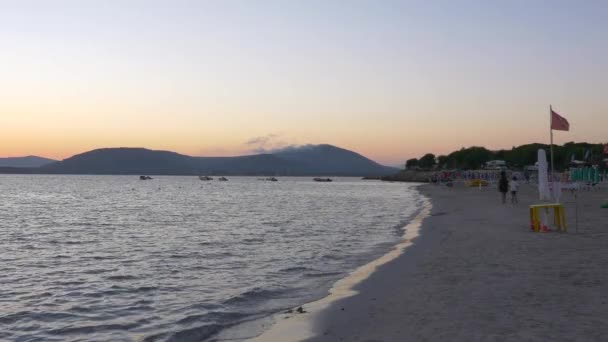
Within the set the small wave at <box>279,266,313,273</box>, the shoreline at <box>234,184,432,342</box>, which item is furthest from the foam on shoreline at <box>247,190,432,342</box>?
the small wave at <box>279,266,313,273</box>

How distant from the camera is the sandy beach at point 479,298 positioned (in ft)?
23.3

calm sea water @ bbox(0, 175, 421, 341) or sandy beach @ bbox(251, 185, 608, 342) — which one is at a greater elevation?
sandy beach @ bbox(251, 185, 608, 342)

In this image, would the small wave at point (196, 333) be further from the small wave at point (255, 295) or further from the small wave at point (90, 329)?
the small wave at point (255, 295)

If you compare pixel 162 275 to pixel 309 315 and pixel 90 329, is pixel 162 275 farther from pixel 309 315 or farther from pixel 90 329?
pixel 309 315

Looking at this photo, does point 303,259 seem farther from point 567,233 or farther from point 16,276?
point 567,233

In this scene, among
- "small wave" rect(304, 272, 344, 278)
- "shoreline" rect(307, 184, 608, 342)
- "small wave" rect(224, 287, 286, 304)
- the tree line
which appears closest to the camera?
"shoreline" rect(307, 184, 608, 342)

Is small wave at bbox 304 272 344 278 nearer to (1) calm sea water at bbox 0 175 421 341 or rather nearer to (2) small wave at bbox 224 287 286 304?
(1) calm sea water at bbox 0 175 421 341

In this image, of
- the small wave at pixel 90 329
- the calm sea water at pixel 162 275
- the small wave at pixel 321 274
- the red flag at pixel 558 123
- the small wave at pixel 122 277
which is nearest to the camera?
the small wave at pixel 90 329

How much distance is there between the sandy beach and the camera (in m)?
7.09

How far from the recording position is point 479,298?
8.91m

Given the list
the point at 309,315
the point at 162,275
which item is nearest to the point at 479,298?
the point at 309,315

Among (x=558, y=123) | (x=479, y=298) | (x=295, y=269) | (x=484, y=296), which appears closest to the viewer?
(x=479, y=298)

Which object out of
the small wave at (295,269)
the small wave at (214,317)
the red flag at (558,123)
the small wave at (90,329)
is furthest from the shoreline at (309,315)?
the red flag at (558,123)

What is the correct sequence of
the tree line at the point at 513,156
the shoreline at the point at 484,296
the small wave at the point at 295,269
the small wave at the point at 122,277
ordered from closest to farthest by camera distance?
1. the shoreline at the point at 484,296
2. the small wave at the point at 122,277
3. the small wave at the point at 295,269
4. the tree line at the point at 513,156
